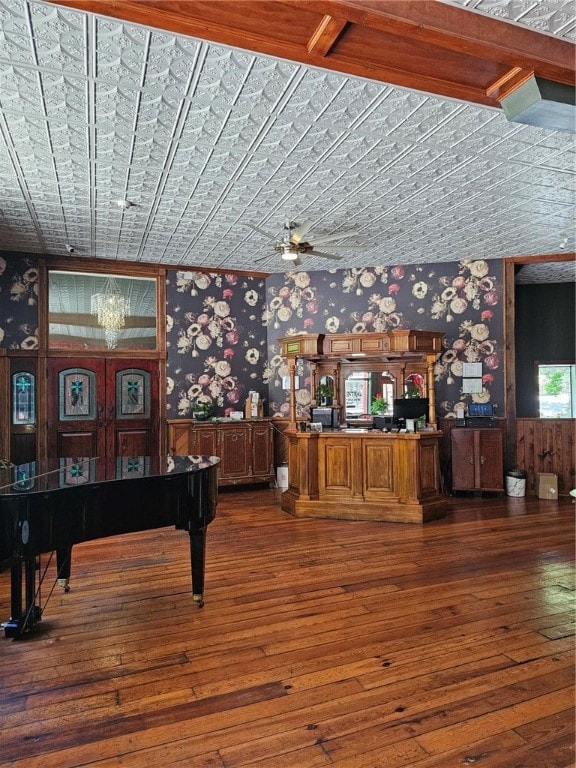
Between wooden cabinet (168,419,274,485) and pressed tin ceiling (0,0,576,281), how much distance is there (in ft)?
8.00

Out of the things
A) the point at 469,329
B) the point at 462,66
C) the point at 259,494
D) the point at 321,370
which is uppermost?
the point at 462,66

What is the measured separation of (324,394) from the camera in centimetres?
711

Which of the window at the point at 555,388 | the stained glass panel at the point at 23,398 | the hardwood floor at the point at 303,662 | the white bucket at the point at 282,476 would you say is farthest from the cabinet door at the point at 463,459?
the stained glass panel at the point at 23,398

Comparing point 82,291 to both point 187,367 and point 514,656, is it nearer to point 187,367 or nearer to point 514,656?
point 187,367

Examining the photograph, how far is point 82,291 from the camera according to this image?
6.97m

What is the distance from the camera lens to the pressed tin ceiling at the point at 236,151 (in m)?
2.80

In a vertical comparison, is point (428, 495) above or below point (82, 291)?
below

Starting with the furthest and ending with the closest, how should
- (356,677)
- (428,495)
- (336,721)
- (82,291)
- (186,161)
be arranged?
(82,291) < (428,495) < (186,161) < (356,677) < (336,721)

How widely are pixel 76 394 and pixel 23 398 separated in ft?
2.11

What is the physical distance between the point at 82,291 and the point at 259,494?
3774mm

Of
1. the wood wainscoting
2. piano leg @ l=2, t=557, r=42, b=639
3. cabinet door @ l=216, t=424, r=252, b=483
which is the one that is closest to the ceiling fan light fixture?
cabinet door @ l=216, t=424, r=252, b=483

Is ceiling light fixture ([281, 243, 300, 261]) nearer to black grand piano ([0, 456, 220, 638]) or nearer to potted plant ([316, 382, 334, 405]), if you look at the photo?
potted plant ([316, 382, 334, 405])

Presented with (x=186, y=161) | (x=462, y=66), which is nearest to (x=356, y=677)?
(x=462, y=66)

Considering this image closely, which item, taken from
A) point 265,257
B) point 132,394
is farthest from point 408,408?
point 132,394
